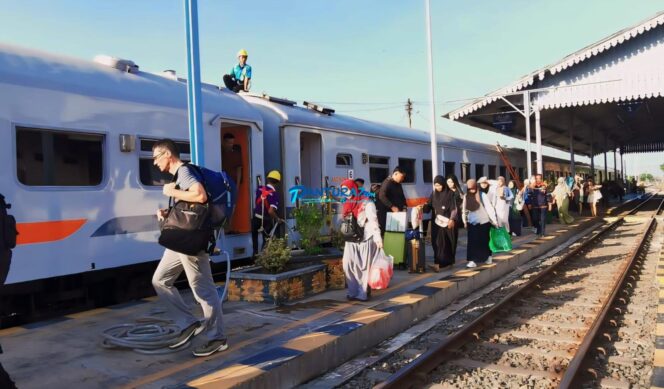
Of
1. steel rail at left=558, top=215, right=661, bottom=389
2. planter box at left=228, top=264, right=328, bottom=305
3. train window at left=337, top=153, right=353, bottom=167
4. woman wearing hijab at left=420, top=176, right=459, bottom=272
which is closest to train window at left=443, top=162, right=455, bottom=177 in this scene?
train window at left=337, top=153, right=353, bottom=167

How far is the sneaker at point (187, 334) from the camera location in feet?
13.9

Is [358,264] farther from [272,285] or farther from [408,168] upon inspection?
[408,168]

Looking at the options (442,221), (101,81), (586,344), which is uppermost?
(101,81)

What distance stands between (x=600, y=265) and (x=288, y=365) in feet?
25.2

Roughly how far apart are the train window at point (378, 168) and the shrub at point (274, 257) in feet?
16.9

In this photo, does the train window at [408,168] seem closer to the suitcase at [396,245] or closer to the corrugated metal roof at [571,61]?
the suitcase at [396,245]

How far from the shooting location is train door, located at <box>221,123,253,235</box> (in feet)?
25.7

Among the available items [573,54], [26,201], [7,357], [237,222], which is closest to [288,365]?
[7,357]

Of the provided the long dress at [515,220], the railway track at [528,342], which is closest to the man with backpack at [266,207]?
the railway track at [528,342]

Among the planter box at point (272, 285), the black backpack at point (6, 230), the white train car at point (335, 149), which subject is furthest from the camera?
the white train car at point (335, 149)

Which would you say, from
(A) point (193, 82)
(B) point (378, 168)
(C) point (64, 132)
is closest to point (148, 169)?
(C) point (64, 132)

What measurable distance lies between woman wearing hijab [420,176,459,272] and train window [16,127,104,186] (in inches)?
196

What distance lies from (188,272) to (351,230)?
424cm

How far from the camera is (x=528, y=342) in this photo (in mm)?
5145
